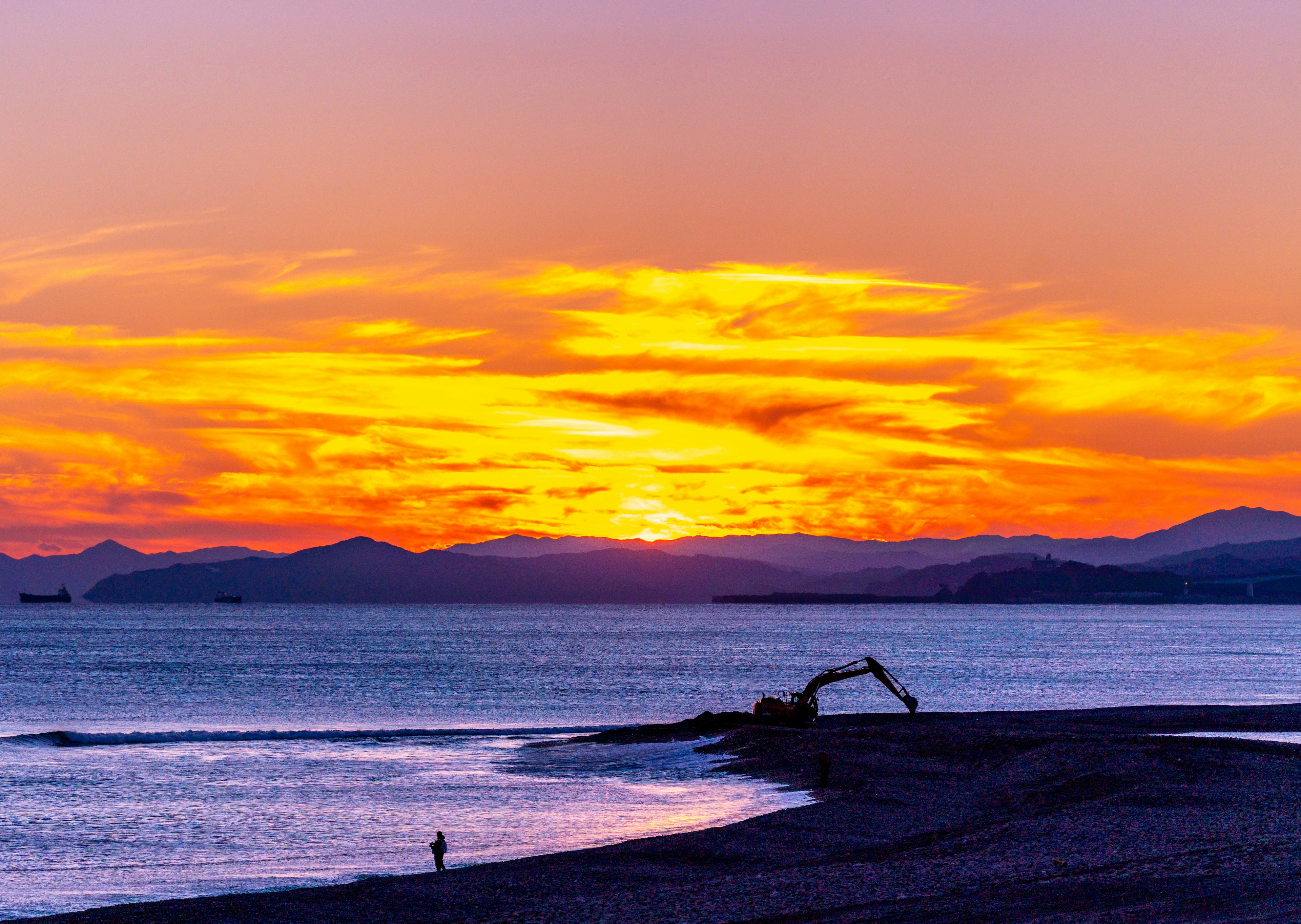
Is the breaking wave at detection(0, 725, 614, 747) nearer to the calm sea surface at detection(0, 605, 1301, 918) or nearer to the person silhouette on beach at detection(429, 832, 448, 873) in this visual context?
the calm sea surface at detection(0, 605, 1301, 918)

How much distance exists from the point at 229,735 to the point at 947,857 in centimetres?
4708

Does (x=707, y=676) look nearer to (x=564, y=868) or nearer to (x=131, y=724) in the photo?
(x=131, y=724)

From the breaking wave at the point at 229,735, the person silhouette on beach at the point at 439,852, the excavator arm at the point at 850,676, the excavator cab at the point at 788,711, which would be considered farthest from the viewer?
the breaking wave at the point at 229,735

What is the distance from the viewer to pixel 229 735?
67.0 m

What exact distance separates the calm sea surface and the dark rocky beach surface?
294cm

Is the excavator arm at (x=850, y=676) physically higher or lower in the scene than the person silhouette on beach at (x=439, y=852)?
higher

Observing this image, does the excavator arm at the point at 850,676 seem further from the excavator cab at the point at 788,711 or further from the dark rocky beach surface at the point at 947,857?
the dark rocky beach surface at the point at 947,857

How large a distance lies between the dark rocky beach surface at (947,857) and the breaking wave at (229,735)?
68.0 feet

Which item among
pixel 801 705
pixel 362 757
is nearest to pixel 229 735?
pixel 362 757

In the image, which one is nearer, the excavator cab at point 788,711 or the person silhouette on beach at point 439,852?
the person silhouette on beach at point 439,852

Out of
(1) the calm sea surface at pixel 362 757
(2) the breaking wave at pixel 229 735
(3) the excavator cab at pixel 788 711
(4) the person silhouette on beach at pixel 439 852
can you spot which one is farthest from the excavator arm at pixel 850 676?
(4) the person silhouette on beach at pixel 439 852

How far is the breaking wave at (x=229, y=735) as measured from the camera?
64.2 meters

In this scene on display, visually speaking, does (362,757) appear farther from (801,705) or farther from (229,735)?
(801,705)

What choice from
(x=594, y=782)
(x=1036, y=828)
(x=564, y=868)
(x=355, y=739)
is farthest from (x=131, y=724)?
(x=1036, y=828)
